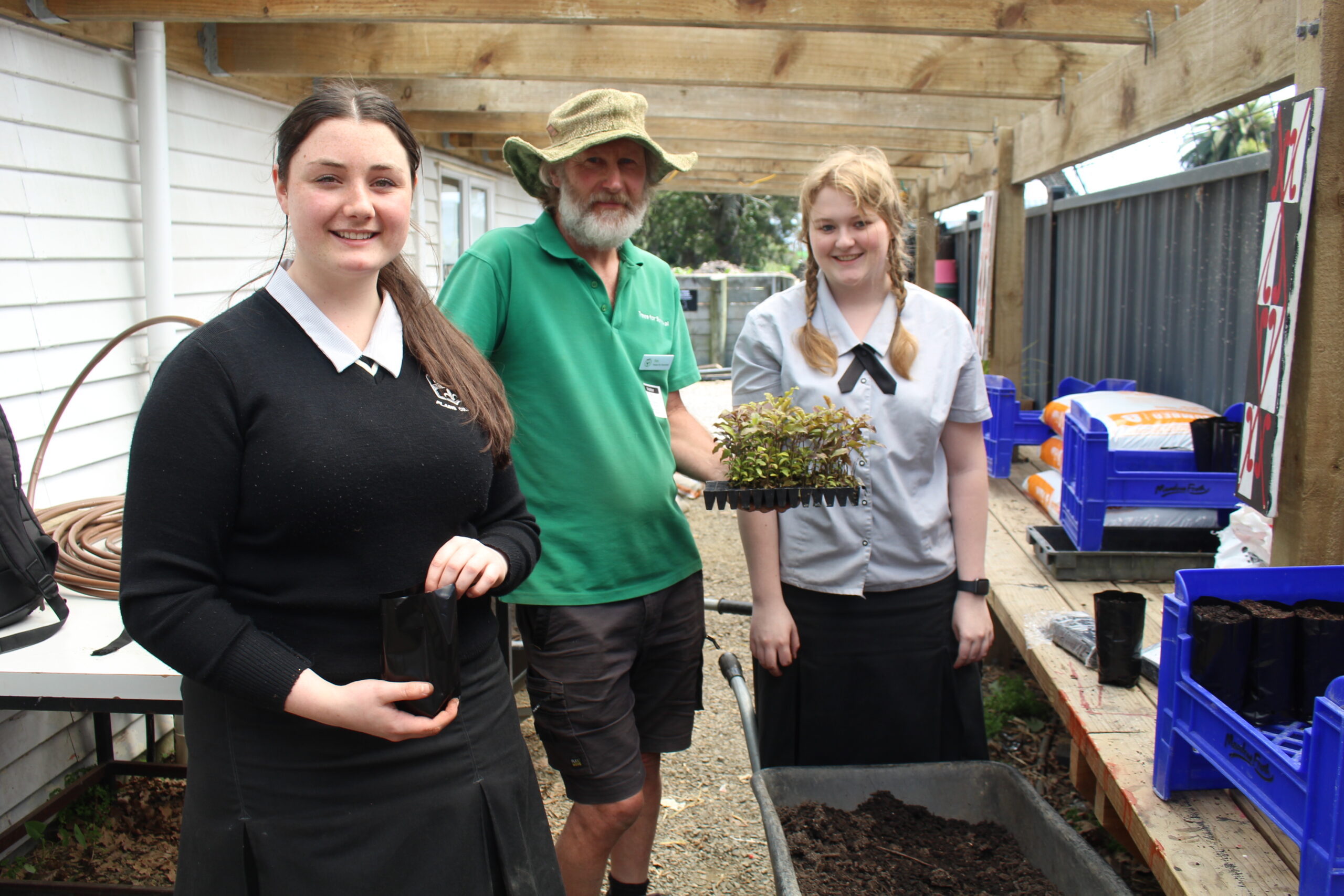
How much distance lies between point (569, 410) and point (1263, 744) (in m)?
1.47

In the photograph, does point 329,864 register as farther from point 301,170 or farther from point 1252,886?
point 1252,886

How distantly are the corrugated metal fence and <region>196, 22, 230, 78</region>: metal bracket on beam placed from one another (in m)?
4.53

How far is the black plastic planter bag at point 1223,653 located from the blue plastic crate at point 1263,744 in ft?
0.05

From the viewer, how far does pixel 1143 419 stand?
370 centimetres

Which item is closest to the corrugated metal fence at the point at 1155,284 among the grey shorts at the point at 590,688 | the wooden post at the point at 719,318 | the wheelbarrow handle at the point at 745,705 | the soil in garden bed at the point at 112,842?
the wheelbarrow handle at the point at 745,705

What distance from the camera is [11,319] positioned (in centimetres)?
343

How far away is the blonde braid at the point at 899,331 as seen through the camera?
2.42m

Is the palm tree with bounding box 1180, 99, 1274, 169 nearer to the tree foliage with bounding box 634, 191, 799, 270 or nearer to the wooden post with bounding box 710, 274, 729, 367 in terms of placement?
the tree foliage with bounding box 634, 191, 799, 270

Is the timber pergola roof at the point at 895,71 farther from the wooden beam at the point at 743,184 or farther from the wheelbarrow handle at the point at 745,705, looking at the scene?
the wooden beam at the point at 743,184

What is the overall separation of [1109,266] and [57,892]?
6.08 m

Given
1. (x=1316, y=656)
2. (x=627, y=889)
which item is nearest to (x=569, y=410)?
(x=627, y=889)

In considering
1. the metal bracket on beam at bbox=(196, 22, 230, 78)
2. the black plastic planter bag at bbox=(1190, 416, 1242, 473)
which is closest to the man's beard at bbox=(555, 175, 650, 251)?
the black plastic planter bag at bbox=(1190, 416, 1242, 473)

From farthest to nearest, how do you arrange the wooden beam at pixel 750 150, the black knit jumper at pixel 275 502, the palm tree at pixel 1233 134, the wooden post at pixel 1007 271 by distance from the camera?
1. the palm tree at pixel 1233 134
2. the wooden beam at pixel 750 150
3. the wooden post at pixel 1007 271
4. the black knit jumper at pixel 275 502

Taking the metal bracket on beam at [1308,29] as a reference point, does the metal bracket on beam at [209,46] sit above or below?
above
